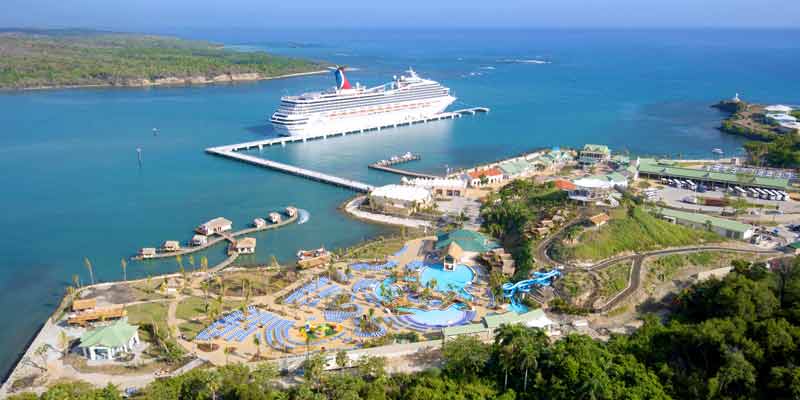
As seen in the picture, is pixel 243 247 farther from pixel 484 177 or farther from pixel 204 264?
pixel 484 177

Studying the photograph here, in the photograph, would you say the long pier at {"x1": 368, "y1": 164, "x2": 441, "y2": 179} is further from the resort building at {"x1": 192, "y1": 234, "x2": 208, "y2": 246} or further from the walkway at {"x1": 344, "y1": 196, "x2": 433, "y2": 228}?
the resort building at {"x1": 192, "y1": 234, "x2": 208, "y2": 246}

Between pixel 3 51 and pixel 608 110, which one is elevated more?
pixel 3 51

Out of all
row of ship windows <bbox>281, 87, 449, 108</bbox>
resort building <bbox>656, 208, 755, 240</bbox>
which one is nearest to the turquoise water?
resort building <bbox>656, 208, 755, 240</bbox>

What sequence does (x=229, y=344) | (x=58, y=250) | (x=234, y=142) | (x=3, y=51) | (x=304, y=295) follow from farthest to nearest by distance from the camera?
(x=3, y=51)
(x=234, y=142)
(x=58, y=250)
(x=304, y=295)
(x=229, y=344)

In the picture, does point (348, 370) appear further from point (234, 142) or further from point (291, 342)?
point (234, 142)

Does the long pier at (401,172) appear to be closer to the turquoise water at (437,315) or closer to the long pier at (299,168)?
the long pier at (299,168)

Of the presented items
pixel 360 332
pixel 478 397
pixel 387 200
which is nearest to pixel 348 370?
pixel 360 332
